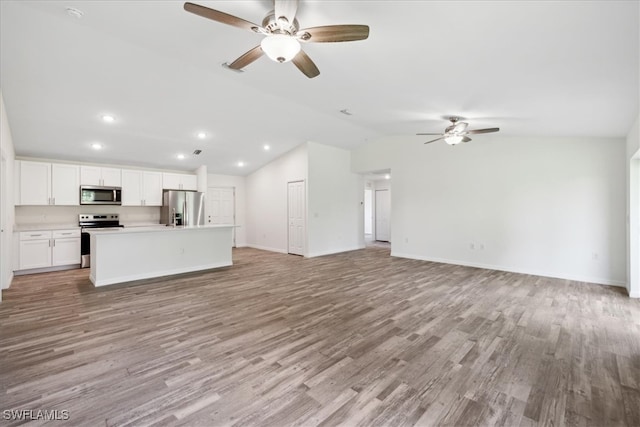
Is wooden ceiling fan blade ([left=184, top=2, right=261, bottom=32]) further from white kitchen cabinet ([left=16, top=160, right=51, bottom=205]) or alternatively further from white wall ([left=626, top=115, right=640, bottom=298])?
white kitchen cabinet ([left=16, top=160, right=51, bottom=205])

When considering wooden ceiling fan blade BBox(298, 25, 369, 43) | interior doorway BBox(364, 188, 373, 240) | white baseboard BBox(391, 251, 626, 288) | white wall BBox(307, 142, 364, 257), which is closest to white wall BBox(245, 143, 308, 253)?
white wall BBox(307, 142, 364, 257)

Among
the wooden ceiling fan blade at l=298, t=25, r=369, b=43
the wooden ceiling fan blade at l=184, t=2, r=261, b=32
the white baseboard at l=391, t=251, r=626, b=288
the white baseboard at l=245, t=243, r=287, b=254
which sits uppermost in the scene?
the wooden ceiling fan blade at l=184, t=2, r=261, b=32

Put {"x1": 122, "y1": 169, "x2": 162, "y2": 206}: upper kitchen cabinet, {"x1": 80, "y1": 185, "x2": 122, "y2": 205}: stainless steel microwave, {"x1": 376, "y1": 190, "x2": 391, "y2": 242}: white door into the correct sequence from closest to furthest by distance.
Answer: {"x1": 80, "y1": 185, "x2": 122, "y2": 205}: stainless steel microwave
{"x1": 122, "y1": 169, "x2": 162, "y2": 206}: upper kitchen cabinet
{"x1": 376, "y1": 190, "x2": 391, "y2": 242}: white door

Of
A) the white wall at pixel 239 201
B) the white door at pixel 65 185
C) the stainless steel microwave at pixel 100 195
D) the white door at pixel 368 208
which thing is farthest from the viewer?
the white door at pixel 368 208

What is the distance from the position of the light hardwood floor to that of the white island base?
397 millimetres

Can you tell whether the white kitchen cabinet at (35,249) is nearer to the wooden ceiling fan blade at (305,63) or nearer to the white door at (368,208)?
the wooden ceiling fan blade at (305,63)

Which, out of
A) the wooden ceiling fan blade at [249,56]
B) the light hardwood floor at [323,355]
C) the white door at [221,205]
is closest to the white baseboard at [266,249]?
the white door at [221,205]

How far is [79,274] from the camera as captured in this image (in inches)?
218

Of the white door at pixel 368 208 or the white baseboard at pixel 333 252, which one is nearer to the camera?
the white baseboard at pixel 333 252

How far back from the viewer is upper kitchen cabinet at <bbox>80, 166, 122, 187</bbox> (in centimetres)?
628

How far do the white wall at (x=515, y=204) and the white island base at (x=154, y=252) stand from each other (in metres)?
4.53

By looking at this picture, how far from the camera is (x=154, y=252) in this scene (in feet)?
17.3

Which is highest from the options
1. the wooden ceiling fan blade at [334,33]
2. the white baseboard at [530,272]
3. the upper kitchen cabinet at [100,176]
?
the wooden ceiling fan blade at [334,33]

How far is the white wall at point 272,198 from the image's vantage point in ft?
25.4
